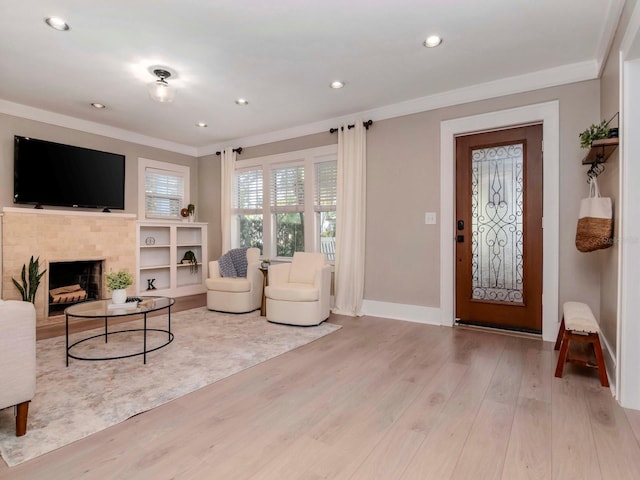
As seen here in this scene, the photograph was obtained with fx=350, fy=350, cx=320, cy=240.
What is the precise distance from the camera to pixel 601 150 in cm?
259

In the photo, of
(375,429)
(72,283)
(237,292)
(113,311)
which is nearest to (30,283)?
(72,283)

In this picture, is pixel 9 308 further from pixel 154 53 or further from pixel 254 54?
pixel 254 54

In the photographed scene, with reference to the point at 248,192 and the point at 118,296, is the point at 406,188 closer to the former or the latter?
the point at 248,192

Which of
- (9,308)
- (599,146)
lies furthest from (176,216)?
(599,146)

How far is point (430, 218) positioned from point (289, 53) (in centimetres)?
227

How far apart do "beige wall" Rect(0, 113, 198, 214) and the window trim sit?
0.19 feet

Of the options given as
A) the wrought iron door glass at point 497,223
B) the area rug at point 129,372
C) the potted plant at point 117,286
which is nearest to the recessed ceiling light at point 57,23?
the potted plant at point 117,286

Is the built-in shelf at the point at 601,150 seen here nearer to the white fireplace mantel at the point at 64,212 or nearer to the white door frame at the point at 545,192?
the white door frame at the point at 545,192

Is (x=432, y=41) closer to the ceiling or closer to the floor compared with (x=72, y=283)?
closer to the ceiling

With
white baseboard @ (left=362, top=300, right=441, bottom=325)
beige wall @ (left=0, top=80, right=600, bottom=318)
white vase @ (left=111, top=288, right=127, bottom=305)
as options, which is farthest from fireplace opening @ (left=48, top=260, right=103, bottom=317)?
white baseboard @ (left=362, top=300, right=441, bottom=325)

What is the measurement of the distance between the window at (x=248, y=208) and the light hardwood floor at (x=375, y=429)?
324 centimetres

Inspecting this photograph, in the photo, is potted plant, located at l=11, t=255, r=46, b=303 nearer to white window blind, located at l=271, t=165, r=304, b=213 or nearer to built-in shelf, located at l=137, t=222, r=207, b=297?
built-in shelf, located at l=137, t=222, r=207, b=297

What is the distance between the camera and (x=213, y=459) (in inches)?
62.9

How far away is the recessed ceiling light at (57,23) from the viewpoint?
2508 millimetres
